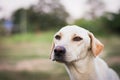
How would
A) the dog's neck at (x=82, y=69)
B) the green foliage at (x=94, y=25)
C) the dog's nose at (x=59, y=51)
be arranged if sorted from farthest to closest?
the green foliage at (x=94, y=25), the dog's neck at (x=82, y=69), the dog's nose at (x=59, y=51)

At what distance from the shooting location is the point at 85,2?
2.37 m

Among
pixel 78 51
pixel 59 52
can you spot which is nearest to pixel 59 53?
pixel 59 52

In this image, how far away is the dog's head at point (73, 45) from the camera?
1909 mm

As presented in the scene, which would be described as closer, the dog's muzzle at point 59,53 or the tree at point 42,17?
the dog's muzzle at point 59,53

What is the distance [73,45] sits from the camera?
1.92 meters

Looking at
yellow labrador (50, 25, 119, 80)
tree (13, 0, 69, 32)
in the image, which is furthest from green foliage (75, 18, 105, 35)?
yellow labrador (50, 25, 119, 80)

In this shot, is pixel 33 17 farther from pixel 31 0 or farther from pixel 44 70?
pixel 44 70

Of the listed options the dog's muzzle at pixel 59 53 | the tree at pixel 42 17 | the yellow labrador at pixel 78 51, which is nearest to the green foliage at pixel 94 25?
the tree at pixel 42 17

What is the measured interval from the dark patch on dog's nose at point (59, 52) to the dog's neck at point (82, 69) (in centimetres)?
11

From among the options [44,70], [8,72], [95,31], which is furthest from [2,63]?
[95,31]

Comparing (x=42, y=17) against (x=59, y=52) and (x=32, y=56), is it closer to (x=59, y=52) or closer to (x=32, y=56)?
(x=32, y=56)

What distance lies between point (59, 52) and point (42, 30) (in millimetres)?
497

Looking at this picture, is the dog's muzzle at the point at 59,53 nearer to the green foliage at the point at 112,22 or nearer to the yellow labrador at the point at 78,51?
the yellow labrador at the point at 78,51

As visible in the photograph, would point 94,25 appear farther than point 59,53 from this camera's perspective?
Yes
